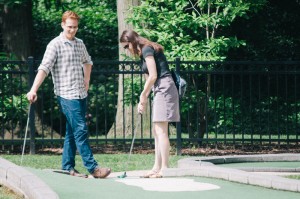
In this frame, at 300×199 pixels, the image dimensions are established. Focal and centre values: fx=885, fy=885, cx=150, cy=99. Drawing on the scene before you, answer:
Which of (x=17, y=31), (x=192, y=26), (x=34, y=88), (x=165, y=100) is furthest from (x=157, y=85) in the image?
(x=17, y=31)

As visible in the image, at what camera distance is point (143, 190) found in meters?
8.79

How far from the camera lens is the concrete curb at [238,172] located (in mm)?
8902

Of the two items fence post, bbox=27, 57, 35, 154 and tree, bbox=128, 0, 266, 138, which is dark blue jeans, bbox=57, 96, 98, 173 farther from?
tree, bbox=128, 0, 266, 138

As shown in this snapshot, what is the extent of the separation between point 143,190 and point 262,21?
13297mm

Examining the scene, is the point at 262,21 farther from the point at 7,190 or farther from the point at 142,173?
the point at 7,190

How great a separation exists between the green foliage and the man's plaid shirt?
560 cm

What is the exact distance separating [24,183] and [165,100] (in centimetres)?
257

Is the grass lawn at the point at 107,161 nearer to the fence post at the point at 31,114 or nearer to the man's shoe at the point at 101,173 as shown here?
the fence post at the point at 31,114

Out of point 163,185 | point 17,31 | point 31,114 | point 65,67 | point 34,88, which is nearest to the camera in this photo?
point 163,185

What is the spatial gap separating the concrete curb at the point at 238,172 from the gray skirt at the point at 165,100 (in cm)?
62

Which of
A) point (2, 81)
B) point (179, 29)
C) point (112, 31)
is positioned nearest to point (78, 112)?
point (2, 81)

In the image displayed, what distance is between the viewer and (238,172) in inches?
375

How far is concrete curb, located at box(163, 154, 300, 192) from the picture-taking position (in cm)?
890

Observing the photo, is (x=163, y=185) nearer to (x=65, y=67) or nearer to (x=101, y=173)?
(x=101, y=173)
